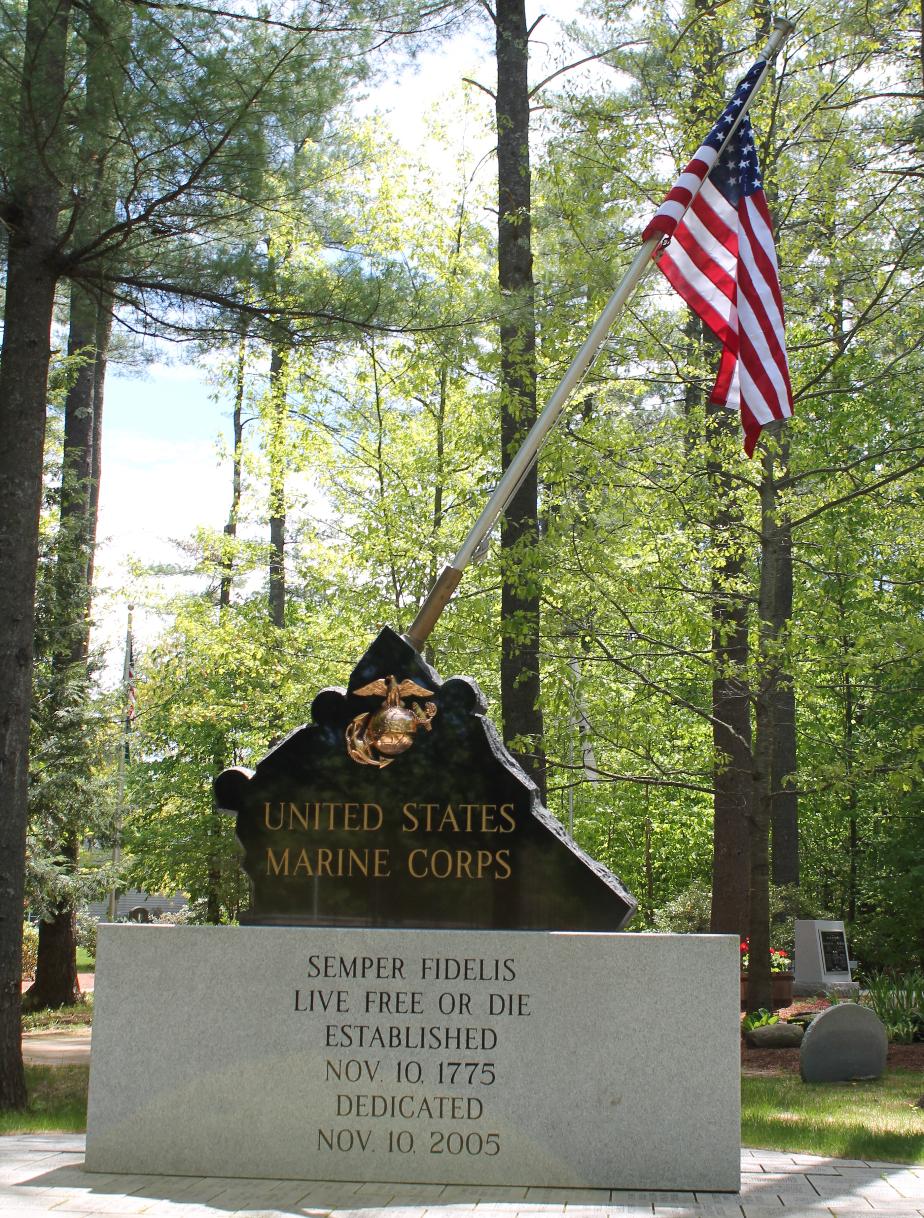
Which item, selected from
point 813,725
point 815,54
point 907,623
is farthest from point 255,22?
point 813,725

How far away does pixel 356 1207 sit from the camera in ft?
17.7

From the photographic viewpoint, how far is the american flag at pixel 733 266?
24.7 ft

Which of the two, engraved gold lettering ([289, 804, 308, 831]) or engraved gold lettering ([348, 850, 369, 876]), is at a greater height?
engraved gold lettering ([289, 804, 308, 831])

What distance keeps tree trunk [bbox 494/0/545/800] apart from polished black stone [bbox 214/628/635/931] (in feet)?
15.9

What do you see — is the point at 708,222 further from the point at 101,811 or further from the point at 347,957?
the point at 101,811

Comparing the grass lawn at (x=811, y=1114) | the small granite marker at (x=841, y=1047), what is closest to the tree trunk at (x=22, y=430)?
the grass lawn at (x=811, y=1114)

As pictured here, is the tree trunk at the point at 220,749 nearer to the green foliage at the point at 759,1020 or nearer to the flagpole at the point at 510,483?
the green foliage at the point at 759,1020

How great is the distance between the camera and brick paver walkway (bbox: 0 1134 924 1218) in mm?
5301

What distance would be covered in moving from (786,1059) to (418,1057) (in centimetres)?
716

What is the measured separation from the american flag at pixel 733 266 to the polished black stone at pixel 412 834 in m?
2.59

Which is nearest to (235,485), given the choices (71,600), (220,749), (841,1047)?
(220,749)

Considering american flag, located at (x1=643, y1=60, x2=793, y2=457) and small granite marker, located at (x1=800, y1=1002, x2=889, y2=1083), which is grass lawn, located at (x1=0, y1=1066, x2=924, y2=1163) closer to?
small granite marker, located at (x1=800, y1=1002, x2=889, y2=1083)

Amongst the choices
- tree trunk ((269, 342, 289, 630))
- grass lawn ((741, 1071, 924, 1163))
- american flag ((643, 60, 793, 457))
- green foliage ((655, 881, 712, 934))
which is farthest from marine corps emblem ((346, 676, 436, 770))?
green foliage ((655, 881, 712, 934))

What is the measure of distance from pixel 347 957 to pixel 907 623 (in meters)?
6.63
